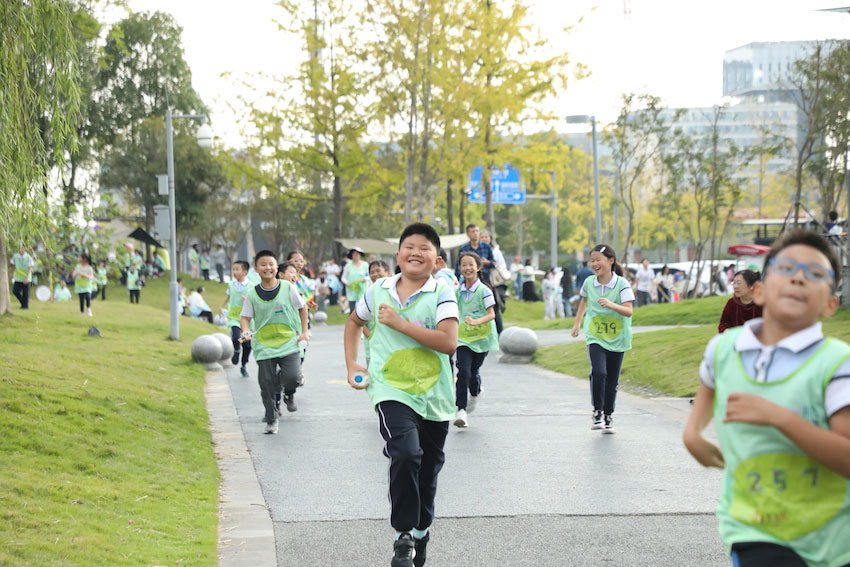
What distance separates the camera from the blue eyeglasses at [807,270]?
3234 mm

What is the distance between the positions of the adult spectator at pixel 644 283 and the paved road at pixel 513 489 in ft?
70.0

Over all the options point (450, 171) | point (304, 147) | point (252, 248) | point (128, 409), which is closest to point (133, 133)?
point (252, 248)

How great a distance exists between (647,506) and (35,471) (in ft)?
13.4

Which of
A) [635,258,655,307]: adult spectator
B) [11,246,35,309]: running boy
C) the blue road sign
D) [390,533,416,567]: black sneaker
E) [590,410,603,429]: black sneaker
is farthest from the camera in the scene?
the blue road sign

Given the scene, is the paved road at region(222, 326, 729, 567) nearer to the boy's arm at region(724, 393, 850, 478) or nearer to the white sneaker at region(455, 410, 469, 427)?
the white sneaker at region(455, 410, 469, 427)

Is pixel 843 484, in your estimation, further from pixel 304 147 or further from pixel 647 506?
pixel 304 147

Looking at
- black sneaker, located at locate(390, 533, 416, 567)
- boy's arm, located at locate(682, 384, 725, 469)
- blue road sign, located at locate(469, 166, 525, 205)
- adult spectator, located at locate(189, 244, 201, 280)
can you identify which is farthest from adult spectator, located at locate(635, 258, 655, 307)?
boy's arm, located at locate(682, 384, 725, 469)

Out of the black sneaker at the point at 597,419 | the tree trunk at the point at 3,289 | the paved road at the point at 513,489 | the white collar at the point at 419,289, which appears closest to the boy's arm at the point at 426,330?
the white collar at the point at 419,289

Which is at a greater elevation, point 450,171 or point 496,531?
point 450,171

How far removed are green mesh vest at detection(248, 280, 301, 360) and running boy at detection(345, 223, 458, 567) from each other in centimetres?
494

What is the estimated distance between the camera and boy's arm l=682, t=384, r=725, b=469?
3.27 meters

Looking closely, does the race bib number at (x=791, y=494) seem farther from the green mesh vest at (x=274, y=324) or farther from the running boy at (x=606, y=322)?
the green mesh vest at (x=274, y=324)

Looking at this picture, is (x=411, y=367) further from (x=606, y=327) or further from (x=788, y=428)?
(x=606, y=327)

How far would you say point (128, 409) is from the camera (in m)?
10.8
